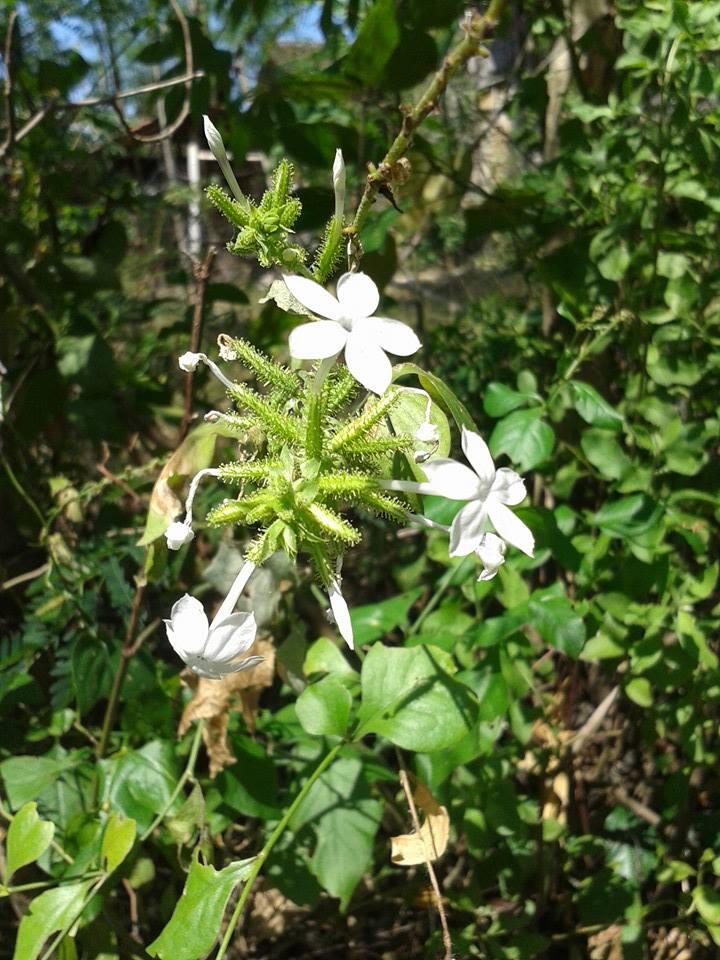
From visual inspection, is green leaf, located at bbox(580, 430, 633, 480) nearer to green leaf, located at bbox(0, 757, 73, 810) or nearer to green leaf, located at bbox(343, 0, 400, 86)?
green leaf, located at bbox(343, 0, 400, 86)

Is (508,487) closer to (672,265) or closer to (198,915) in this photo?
(198,915)

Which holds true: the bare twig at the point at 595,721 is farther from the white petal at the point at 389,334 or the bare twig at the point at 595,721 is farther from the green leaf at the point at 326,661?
the white petal at the point at 389,334

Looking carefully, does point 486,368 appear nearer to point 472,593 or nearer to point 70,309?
point 472,593

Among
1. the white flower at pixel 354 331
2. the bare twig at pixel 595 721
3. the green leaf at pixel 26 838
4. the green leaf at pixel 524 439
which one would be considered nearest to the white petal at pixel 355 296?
the white flower at pixel 354 331

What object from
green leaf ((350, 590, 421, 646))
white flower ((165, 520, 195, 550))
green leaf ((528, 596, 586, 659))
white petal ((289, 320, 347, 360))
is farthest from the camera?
green leaf ((350, 590, 421, 646))

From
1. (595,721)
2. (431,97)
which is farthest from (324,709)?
(595,721)

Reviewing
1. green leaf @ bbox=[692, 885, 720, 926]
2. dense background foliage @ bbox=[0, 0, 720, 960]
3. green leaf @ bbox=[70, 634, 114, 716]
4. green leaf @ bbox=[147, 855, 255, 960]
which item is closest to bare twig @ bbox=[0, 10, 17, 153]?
dense background foliage @ bbox=[0, 0, 720, 960]
